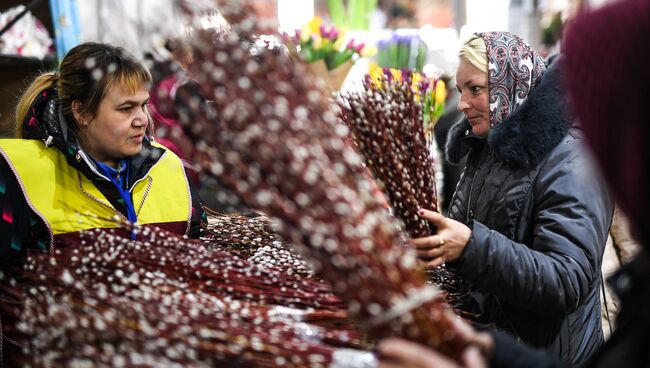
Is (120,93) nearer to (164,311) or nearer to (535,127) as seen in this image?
(164,311)

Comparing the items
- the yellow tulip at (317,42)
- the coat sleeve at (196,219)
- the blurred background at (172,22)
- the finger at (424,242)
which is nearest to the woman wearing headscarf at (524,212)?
the finger at (424,242)

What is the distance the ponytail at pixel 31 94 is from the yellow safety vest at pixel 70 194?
0.44 feet

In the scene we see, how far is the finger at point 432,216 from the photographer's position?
1347 mm

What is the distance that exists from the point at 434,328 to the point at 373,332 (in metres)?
0.09

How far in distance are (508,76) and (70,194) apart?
129 cm

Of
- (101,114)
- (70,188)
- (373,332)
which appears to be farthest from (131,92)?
(373,332)

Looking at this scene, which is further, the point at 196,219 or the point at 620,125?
the point at 196,219

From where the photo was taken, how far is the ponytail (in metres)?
1.80

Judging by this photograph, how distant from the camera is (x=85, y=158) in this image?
5.57ft

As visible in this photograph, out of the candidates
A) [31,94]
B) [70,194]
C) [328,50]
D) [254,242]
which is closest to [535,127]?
[254,242]

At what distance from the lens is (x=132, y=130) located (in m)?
1.79

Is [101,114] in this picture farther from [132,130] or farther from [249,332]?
[249,332]

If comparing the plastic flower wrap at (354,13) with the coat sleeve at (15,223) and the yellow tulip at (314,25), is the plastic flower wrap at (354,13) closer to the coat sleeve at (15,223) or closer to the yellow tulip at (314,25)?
the yellow tulip at (314,25)

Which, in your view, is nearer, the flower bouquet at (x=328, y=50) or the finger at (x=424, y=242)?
the finger at (x=424, y=242)
